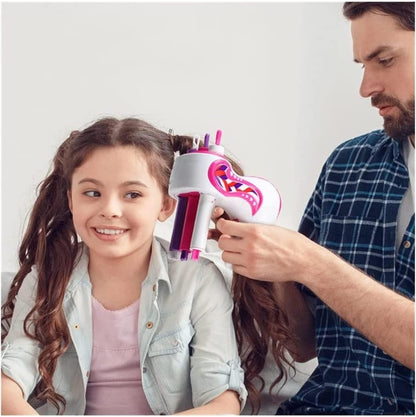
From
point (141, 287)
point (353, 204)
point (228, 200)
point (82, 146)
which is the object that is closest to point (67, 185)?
point (82, 146)

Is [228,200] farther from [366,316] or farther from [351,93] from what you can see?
[351,93]

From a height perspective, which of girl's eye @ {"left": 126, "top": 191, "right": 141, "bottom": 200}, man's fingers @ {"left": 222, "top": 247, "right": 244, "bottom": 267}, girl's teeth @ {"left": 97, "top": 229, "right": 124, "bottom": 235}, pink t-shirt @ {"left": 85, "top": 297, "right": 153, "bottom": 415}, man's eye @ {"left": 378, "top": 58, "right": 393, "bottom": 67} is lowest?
pink t-shirt @ {"left": 85, "top": 297, "right": 153, "bottom": 415}

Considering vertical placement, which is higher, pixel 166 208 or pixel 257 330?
pixel 166 208

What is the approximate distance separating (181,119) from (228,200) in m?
0.74

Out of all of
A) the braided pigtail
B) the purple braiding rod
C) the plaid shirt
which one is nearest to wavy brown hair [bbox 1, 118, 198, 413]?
the braided pigtail

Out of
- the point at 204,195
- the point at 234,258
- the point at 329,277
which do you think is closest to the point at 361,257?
the point at 329,277

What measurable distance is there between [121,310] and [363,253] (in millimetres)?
479

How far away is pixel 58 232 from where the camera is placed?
154 centimetres

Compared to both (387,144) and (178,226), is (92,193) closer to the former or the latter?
(178,226)

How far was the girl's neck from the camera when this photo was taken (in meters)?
1.45

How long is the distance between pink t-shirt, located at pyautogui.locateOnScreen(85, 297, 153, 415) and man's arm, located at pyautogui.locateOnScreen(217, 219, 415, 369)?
276 millimetres

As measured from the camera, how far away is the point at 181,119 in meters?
1.93

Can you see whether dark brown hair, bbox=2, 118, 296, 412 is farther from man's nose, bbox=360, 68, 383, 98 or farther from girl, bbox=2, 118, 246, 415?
man's nose, bbox=360, 68, 383, 98

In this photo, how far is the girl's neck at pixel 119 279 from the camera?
1445 mm
